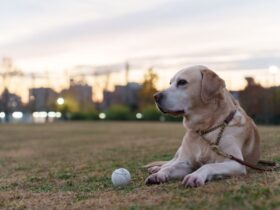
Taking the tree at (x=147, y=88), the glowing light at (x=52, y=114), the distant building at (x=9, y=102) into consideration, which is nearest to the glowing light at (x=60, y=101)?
the glowing light at (x=52, y=114)

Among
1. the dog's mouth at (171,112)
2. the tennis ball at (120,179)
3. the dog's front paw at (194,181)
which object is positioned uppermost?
the dog's mouth at (171,112)

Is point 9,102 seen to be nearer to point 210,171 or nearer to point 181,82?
point 181,82

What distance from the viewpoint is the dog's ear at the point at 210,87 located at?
223 inches

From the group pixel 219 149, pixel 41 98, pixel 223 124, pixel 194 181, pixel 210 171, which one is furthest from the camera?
pixel 41 98

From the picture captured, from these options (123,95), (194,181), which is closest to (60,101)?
(123,95)

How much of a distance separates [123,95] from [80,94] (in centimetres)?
669

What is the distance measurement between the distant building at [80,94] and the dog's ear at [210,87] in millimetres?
69610

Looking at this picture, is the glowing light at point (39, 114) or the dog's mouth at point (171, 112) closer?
the dog's mouth at point (171, 112)

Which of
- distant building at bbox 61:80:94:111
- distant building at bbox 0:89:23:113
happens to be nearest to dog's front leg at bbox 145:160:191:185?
distant building at bbox 0:89:23:113

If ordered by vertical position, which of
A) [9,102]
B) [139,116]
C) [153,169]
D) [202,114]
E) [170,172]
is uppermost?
[202,114]

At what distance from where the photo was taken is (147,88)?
212 feet

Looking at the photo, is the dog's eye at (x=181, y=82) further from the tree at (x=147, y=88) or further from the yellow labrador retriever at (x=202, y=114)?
the tree at (x=147, y=88)

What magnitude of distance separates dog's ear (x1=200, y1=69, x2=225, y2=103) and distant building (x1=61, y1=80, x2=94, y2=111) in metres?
69.6

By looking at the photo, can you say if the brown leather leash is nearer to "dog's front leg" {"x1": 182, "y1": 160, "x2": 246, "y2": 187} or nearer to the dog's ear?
"dog's front leg" {"x1": 182, "y1": 160, "x2": 246, "y2": 187}
